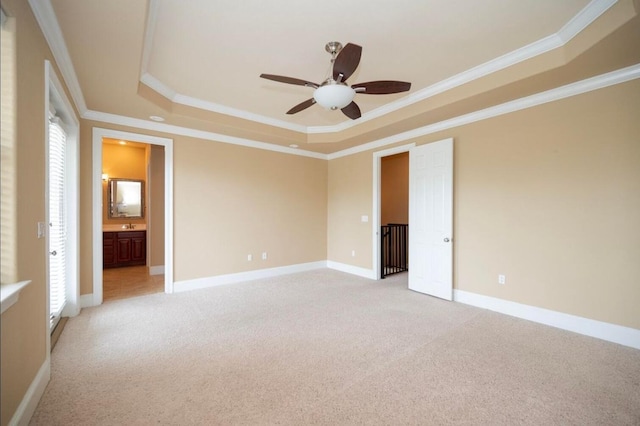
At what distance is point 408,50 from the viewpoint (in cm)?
283

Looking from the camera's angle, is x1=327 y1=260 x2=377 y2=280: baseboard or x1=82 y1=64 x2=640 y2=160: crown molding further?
x1=327 y1=260 x2=377 y2=280: baseboard

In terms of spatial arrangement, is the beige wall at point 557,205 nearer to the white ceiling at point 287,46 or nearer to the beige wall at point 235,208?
the white ceiling at point 287,46

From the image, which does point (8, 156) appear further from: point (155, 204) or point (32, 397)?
point (155, 204)

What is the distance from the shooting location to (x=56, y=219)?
10.1ft

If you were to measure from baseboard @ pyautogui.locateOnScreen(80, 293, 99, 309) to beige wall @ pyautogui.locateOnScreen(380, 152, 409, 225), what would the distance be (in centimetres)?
591

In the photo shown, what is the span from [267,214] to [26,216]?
381 centimetres

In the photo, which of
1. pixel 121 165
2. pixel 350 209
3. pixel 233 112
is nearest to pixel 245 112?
pixel 233 112

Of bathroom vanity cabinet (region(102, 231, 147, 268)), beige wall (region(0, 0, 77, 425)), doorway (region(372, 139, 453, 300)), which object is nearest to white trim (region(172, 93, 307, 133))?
beige wall (region(0, 0, 77, 425))

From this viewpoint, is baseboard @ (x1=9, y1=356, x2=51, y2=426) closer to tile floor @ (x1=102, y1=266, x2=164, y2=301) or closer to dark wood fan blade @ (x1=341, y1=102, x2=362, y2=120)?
tile floor @ (x1=102, y1=266, x2=164, y2=301)

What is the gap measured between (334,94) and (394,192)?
17.2 feet

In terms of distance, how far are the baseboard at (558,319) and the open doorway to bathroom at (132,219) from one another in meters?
4.74

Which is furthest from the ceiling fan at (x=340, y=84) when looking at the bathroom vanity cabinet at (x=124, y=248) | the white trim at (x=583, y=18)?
the bathroom vanity cabinet at (x=124, y=248)

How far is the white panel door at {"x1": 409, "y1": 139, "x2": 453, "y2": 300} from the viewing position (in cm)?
410

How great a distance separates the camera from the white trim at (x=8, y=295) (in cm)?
137
